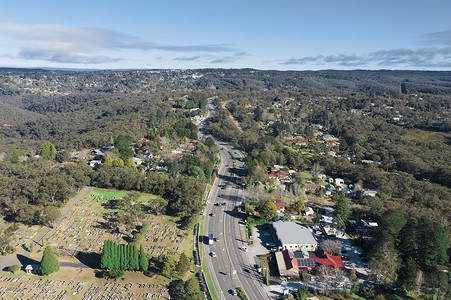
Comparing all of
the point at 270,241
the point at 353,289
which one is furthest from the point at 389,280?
the point at 270,241

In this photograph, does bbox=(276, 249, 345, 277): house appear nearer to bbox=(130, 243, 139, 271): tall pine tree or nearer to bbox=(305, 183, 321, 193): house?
bbox=(130, 243, 139, 271): tall pine tree

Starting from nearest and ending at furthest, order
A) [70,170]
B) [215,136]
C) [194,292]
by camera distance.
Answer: [194,292]
[70,170]
[215,136]

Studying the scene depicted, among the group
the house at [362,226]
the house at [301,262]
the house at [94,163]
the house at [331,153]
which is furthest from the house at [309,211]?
the house at [94,163]

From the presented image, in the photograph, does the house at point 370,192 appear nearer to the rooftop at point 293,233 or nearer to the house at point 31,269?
the rooftop at point 293,233

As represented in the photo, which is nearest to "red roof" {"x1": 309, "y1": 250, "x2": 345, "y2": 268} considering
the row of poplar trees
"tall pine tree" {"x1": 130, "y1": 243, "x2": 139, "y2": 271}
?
the row of poplar trees

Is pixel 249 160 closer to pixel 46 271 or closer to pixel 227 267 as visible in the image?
pixel 227 267
